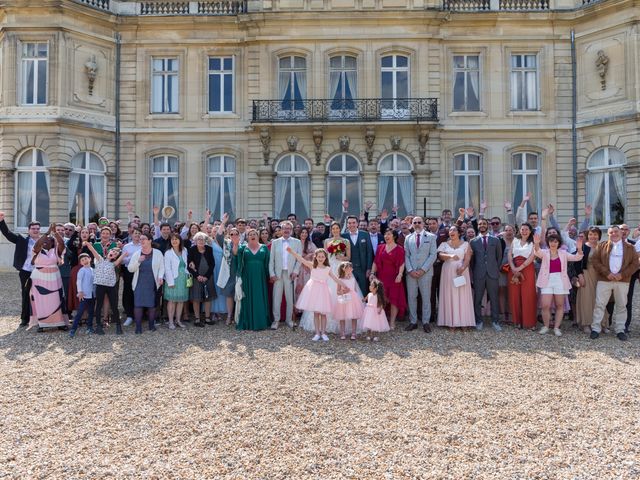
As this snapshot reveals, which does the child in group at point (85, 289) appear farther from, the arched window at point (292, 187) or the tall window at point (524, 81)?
the tall window at point (524, 81)

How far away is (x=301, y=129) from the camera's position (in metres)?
16.1

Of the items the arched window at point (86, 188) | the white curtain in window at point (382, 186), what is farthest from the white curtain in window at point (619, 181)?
the arched window at point (86, 188)

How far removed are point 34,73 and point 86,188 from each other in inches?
153

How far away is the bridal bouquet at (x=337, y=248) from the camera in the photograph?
7.61m

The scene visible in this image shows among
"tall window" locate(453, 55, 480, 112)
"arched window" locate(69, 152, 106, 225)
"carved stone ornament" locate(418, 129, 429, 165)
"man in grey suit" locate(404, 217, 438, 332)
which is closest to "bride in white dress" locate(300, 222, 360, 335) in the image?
"man in grey suit" locate(404, 217, 438, 332)

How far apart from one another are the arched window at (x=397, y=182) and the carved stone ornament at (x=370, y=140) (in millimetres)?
452

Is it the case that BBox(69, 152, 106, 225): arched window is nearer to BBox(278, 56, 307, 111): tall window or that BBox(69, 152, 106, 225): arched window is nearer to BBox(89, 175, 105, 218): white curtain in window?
BBox(89, 175, 105, 218): white curtain in window

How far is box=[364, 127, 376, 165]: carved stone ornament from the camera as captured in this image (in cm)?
1595

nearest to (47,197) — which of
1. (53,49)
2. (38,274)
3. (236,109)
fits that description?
(53,49)

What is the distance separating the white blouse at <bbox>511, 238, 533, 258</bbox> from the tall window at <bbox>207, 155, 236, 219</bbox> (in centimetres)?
1080

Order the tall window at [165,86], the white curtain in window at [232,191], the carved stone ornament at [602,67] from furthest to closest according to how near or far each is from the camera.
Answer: the tall window at [165,86]
the white curtain in window at [232,191]
the carved stone ornament at [602,67]

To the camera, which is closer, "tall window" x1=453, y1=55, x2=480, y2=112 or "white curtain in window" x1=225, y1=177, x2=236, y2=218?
"tall window" x1=453, y1=55, x2=480, y2=112

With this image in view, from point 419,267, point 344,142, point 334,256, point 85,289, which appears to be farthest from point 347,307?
point 344,142

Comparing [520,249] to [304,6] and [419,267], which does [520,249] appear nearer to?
[419,267]
